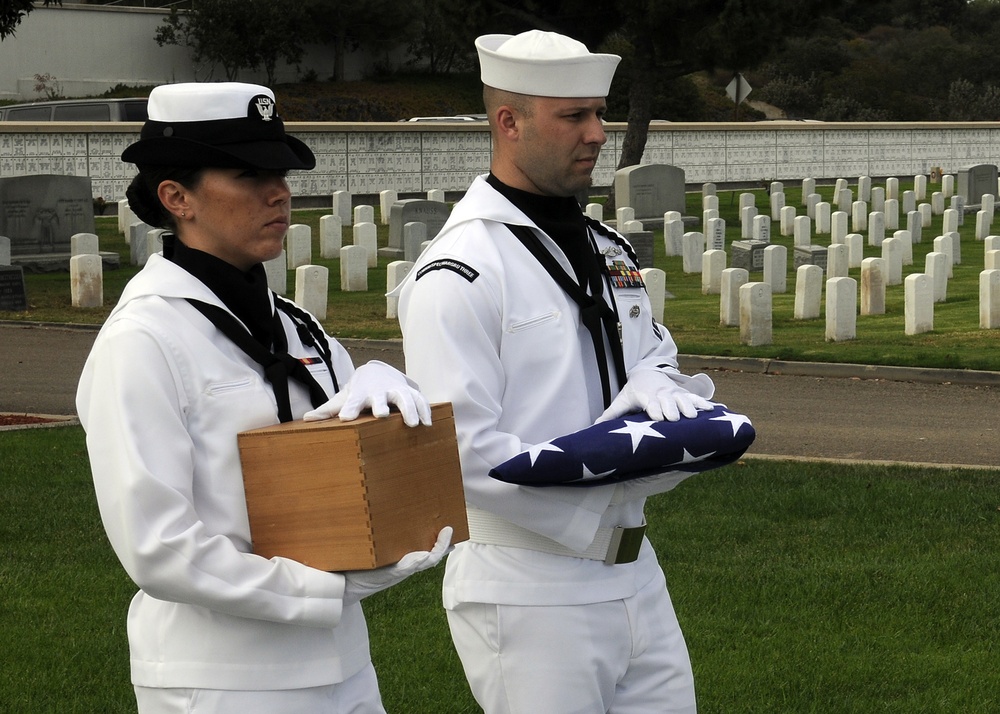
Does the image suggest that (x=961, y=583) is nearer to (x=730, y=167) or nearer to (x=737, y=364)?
(x=737, y=364)

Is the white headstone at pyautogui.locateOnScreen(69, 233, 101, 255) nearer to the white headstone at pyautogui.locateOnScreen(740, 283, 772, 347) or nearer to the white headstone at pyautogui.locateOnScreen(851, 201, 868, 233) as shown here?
the white headstone at pyautogui.locateOnScreen(740, 283, 772, 347)

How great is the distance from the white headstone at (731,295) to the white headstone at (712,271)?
8.73ft

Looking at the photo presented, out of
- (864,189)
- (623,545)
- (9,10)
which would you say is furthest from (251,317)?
(864,189)

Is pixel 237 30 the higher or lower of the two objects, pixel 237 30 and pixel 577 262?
the higher

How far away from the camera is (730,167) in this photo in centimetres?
3712

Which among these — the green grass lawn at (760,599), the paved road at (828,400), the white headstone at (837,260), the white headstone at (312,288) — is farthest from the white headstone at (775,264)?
the green grass lawn at (760,599)

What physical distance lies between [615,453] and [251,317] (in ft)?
2.67

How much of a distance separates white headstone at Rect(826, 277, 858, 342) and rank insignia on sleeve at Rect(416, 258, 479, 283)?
37.7 feet

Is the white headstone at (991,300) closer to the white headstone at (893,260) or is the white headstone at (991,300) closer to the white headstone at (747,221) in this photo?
the white headstone at (893,260)

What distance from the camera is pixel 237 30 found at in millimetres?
49688

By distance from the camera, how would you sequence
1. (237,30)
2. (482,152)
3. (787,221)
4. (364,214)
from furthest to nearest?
(237,30) < (482,152) < (787,221) < (364,214)

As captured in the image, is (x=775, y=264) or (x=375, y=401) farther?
(x=775, y=264)

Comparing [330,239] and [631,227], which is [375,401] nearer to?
[631,227]

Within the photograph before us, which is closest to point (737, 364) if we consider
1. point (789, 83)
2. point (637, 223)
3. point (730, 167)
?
point (637, 223)
